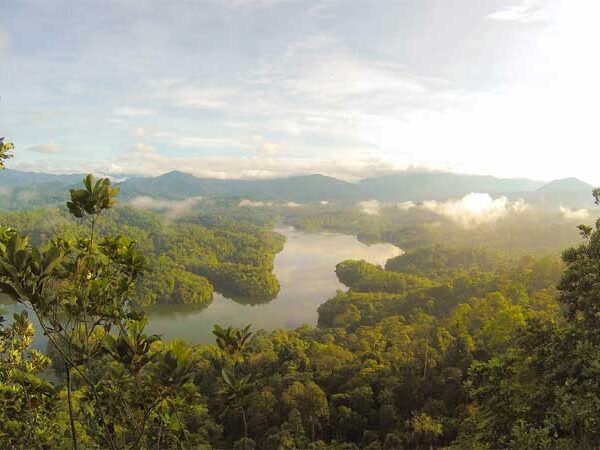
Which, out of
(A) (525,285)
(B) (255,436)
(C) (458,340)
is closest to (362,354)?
(C) (458,340)

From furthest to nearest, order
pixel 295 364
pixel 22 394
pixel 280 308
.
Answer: pixel 280 308 → pixel 295 364 → pixel 22 394

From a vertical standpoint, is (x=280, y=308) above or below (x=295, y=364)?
below

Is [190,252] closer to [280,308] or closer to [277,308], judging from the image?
[277,308]

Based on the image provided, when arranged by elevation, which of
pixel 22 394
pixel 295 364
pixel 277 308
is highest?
pixel 22 394

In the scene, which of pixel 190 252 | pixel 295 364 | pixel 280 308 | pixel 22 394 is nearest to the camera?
pixel 22 394

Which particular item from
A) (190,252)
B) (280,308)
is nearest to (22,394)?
(280,308)

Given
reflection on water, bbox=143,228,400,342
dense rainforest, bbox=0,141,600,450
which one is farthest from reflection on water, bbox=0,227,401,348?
dense rainforest, bbox=0,141,600,450

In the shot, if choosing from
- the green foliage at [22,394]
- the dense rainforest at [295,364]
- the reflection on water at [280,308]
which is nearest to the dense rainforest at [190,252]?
the dense rainforest at [295,364]

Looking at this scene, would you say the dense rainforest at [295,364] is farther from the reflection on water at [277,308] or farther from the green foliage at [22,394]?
the reflection on water at [277,308]
